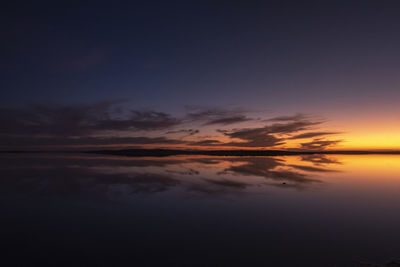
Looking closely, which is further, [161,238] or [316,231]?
[316,231]

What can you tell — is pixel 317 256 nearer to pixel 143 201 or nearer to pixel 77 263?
pixel 77 263

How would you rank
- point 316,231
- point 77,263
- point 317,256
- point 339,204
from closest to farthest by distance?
point 77,263, point 317,256, point 316,231, point 339,204

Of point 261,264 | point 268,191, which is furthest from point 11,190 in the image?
point 268,191

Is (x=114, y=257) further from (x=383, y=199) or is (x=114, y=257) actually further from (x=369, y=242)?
(x=383, y=199)

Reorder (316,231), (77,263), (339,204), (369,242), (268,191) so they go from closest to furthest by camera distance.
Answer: (77,263)
(369,242)
(316,231)
(339,204)
(268,191)

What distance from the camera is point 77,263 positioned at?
689 cm

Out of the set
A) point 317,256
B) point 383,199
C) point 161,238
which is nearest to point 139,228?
point 161,238

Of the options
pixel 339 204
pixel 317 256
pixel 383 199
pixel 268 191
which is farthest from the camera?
pixel 268 191

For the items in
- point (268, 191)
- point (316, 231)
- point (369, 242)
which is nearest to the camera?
point (369, 242)

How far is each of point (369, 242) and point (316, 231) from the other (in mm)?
1850

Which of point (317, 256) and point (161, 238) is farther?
point (161, 238)

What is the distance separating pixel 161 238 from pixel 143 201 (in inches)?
230

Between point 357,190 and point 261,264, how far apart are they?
634 inches

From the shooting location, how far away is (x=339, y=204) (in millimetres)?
14031
